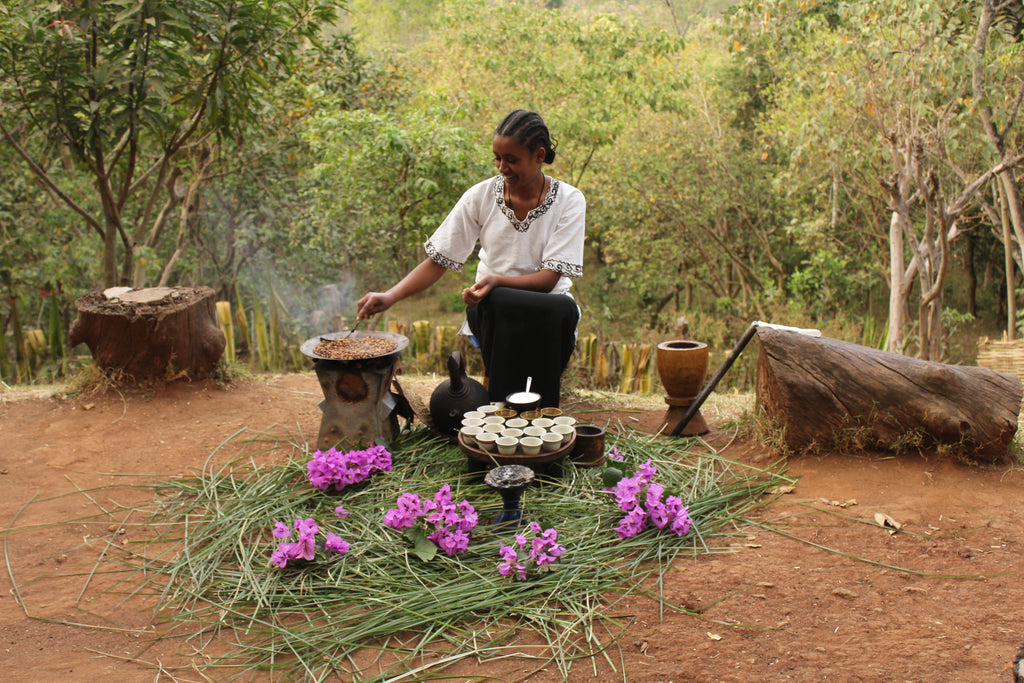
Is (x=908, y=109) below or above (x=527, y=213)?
above

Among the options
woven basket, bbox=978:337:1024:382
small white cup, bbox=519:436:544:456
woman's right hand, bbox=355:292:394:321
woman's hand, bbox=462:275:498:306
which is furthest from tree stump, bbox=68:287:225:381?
woven basket, bbox=978:337:1024:382

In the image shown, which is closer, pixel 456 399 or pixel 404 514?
pixel 404 514

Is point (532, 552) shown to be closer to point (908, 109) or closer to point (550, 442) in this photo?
point (550, 442)

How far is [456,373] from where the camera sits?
3277mm

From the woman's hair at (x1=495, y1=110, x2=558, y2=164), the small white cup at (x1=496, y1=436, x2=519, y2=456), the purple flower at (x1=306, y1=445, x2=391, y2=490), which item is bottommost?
the purple flower at (x1=306, y1=445, x2=391, y2=490)

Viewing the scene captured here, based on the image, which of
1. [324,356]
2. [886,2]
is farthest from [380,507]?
[886,2]

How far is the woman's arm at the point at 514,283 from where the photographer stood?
3.10 m

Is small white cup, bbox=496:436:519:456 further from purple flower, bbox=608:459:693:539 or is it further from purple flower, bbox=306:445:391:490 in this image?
purple flower, bbox=306:445:391:490

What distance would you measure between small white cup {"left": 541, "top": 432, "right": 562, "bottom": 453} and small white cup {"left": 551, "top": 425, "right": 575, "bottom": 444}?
33 millimetres

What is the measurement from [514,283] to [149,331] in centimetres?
218

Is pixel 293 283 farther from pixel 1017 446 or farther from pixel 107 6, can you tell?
pixel 1017 446

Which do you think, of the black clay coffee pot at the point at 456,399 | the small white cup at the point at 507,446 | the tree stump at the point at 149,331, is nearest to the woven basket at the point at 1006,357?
the black clay coffee pot at the point at 456,399

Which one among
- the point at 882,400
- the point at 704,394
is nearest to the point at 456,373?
the point at 704,394

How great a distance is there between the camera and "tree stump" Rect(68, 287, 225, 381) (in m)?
4.10
